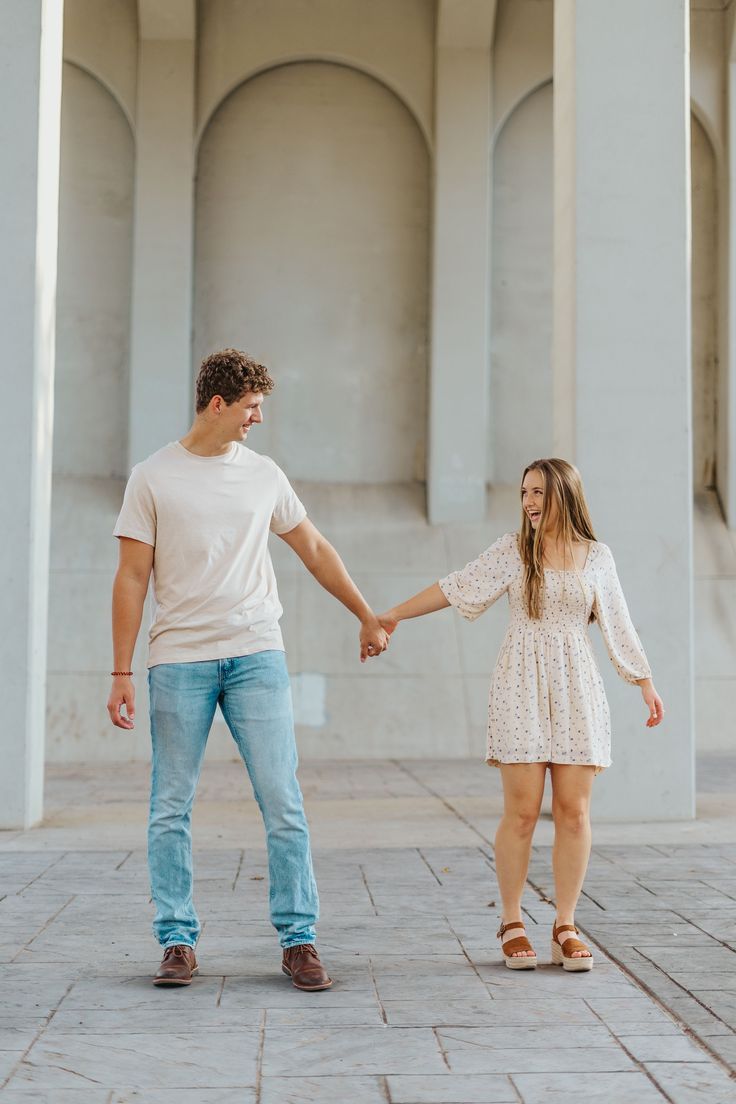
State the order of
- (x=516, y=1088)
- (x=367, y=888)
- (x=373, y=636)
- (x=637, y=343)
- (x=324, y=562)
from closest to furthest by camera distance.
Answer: (x=516, y=1088) → (x=324, y=562) → (x=373, y=636) → (x=367, y=888) → (x=637, y=343)

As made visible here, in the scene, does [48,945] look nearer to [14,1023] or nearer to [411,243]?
[14,1023]

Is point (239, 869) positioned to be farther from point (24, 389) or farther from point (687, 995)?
point (24, 389)

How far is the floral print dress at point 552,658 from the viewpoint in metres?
4.46

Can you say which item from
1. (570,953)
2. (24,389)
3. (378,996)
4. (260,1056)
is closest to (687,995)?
(570,953)

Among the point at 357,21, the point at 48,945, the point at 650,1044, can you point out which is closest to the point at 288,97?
the point at 357,21

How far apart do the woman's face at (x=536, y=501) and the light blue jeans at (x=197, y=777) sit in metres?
1.03

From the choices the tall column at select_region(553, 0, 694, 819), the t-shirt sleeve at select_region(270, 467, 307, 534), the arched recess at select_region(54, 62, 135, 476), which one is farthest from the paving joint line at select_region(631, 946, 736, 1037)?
the arched recess at select_region(54, 62, 135, 476)

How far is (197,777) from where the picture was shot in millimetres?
4207

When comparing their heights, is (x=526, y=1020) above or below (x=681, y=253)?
below

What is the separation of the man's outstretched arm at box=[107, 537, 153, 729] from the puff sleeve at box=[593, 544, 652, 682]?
1559mm

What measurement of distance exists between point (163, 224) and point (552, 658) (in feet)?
38.4

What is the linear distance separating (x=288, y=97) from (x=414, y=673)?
707 cm

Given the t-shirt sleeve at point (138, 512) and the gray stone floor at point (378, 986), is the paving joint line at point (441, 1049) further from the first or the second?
the t-shirt sleeve at point (138, 512)

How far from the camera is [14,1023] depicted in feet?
12.0
